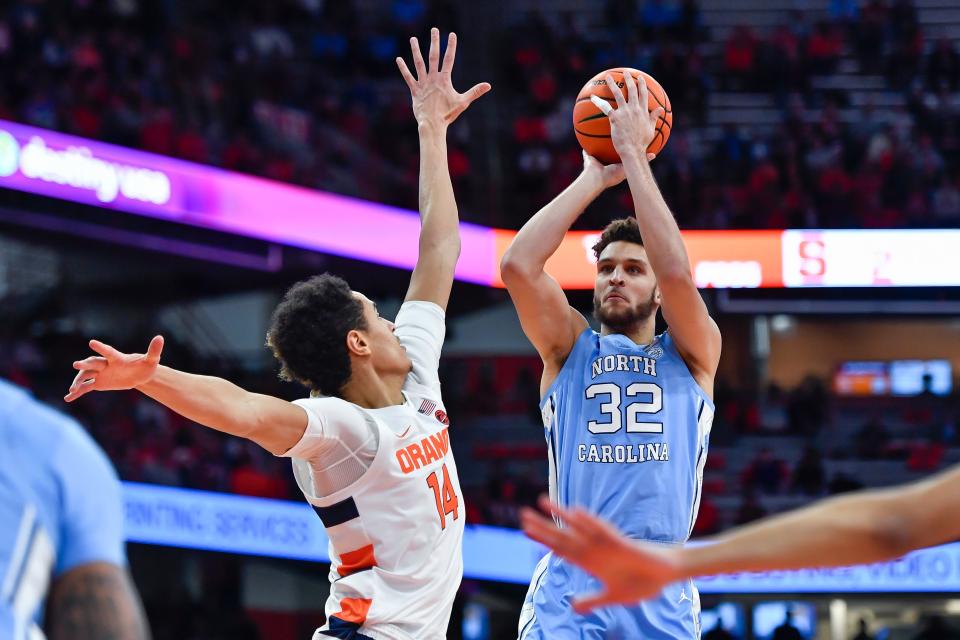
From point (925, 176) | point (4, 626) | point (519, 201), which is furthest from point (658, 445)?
point (925, 176)

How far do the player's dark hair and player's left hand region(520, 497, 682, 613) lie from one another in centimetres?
276

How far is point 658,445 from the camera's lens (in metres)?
4.62

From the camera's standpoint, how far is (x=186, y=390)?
3.79 meters

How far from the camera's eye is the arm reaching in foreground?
224cm

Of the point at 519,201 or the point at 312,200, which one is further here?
the point at 519,201

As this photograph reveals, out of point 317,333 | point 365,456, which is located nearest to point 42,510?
point 365,456

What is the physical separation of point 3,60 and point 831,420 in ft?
41.4

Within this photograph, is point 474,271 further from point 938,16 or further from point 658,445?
point 658,445

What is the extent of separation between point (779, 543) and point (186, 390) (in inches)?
82.7

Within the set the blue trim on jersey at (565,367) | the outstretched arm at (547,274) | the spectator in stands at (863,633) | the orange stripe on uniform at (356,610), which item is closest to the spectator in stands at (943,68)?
the spectator in stands at (863,633)

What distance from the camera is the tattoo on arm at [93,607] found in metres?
2.02

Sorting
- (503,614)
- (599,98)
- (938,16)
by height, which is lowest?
(503,614)

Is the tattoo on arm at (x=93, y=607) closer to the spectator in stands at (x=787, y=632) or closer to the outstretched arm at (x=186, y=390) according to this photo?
the outstretched arm at (x=186, y=390)

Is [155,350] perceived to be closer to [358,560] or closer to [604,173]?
[358,560]
